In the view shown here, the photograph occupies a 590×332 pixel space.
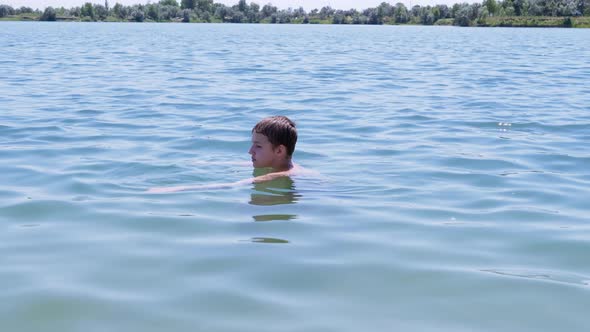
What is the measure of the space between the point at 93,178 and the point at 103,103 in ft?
18.6

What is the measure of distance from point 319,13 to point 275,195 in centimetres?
16169

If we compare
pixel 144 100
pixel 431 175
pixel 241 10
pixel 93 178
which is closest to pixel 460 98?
pixel 144 100

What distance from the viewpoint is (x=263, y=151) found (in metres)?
6.64

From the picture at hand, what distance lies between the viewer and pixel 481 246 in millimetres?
4918

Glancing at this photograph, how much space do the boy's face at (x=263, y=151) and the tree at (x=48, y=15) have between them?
136 meters

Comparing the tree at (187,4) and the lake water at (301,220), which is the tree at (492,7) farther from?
the lake water at (301,220)

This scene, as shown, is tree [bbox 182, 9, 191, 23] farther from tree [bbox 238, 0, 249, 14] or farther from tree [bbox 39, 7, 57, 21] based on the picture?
tree [bbox 39, 7, 57, 21]

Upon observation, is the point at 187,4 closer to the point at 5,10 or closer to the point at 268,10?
the point at 268,10

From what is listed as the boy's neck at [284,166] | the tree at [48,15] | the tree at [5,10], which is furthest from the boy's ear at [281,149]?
the tree at [5,10]

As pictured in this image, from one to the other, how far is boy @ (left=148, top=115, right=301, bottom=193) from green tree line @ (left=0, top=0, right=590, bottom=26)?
10926cm

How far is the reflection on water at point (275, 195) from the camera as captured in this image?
18.2 ft

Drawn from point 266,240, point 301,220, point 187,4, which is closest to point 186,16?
point 187,4

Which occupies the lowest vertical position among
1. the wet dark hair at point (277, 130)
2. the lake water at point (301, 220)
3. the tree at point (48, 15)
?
the lake water at point (301, 220)

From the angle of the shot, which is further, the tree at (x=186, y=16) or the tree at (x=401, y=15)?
the tree at (x=186, y=16)
